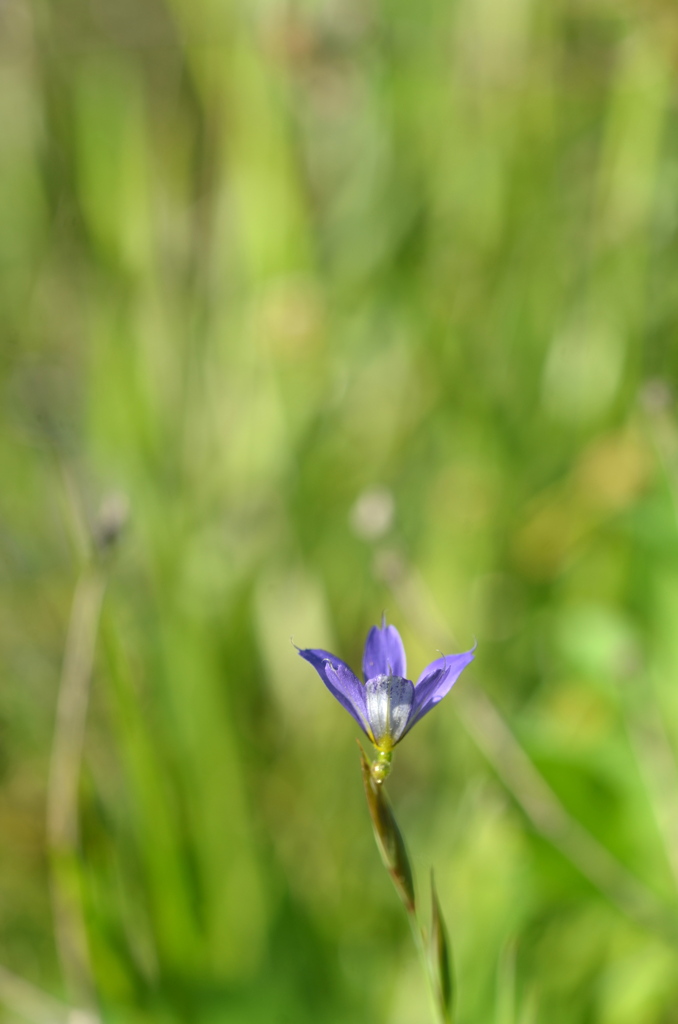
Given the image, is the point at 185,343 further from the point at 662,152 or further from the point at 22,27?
the point at 662,152

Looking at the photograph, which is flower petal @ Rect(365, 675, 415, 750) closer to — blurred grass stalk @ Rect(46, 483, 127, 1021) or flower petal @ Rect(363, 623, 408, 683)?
flower petal @ Rect(363, 623, 408, 683)

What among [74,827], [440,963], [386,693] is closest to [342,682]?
[386,693]

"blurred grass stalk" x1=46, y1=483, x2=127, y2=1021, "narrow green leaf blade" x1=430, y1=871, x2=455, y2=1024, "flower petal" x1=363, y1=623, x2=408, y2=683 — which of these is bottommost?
"narrow green leaf blade" x1=430, y1=871, x2=455, y2=1024

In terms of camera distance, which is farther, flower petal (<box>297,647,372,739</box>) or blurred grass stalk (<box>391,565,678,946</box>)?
blurred grass stalk (<box>391,565,678,946</box>)

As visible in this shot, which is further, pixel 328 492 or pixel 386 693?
pixel 328 492

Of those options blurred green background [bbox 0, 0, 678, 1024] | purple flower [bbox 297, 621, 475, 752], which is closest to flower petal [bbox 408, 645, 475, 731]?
purple flower [bbox 297, 621, 475, 752]

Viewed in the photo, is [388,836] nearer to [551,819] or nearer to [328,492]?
[551,819]

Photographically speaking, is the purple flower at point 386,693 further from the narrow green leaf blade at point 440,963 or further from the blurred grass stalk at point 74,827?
the blurred grass stalk at point 74,827
